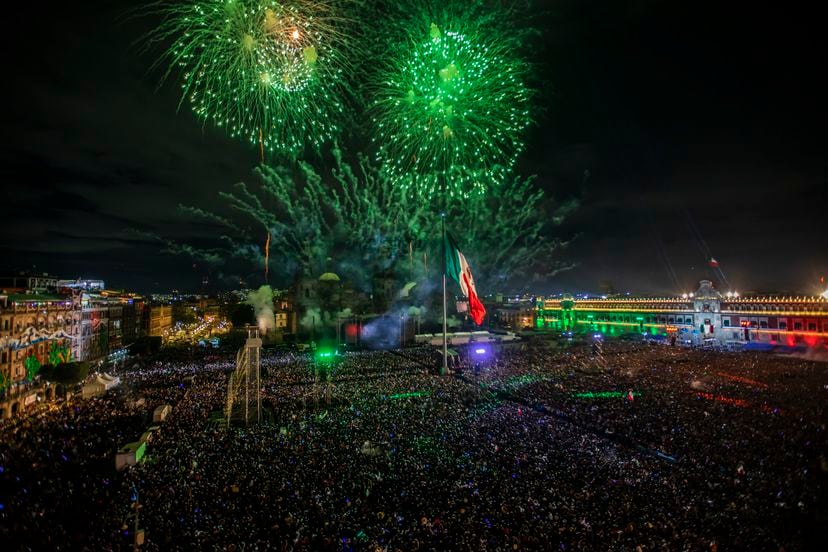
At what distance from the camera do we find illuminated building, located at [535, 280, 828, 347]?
159 feet

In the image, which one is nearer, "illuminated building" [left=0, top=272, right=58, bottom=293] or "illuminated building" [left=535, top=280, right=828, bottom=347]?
"illuminated building" [left=535, top=280, right=828, bottom=347]

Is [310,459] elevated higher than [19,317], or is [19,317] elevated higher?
[19,317]

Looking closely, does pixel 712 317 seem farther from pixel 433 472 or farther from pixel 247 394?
pixel 247 394

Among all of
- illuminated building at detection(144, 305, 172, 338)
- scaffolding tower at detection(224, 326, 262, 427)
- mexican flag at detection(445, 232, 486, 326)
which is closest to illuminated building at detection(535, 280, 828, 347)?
mexican flag at detection(445, 232, 486, 326)

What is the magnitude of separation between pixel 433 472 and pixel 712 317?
213 ft

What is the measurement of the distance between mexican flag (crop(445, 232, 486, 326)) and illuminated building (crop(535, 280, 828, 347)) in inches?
1817

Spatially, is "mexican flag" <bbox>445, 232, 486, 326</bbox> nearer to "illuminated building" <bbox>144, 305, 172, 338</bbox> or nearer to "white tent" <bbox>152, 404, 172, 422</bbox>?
"white tent" <bbox>152, 404, 172, 422</bbox>

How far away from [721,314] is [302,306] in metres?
61.1

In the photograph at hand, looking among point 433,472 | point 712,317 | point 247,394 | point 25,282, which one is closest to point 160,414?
point 247,394

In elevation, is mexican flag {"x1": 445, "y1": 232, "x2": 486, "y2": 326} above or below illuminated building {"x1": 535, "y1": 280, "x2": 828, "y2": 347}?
above

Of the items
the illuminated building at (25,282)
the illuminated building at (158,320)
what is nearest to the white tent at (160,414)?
the illuminated building at (25,282)

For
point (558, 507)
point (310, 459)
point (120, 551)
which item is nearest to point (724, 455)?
point (558, 507)

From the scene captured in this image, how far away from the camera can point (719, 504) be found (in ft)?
35.3

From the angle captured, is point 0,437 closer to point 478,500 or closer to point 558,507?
point 478,500
